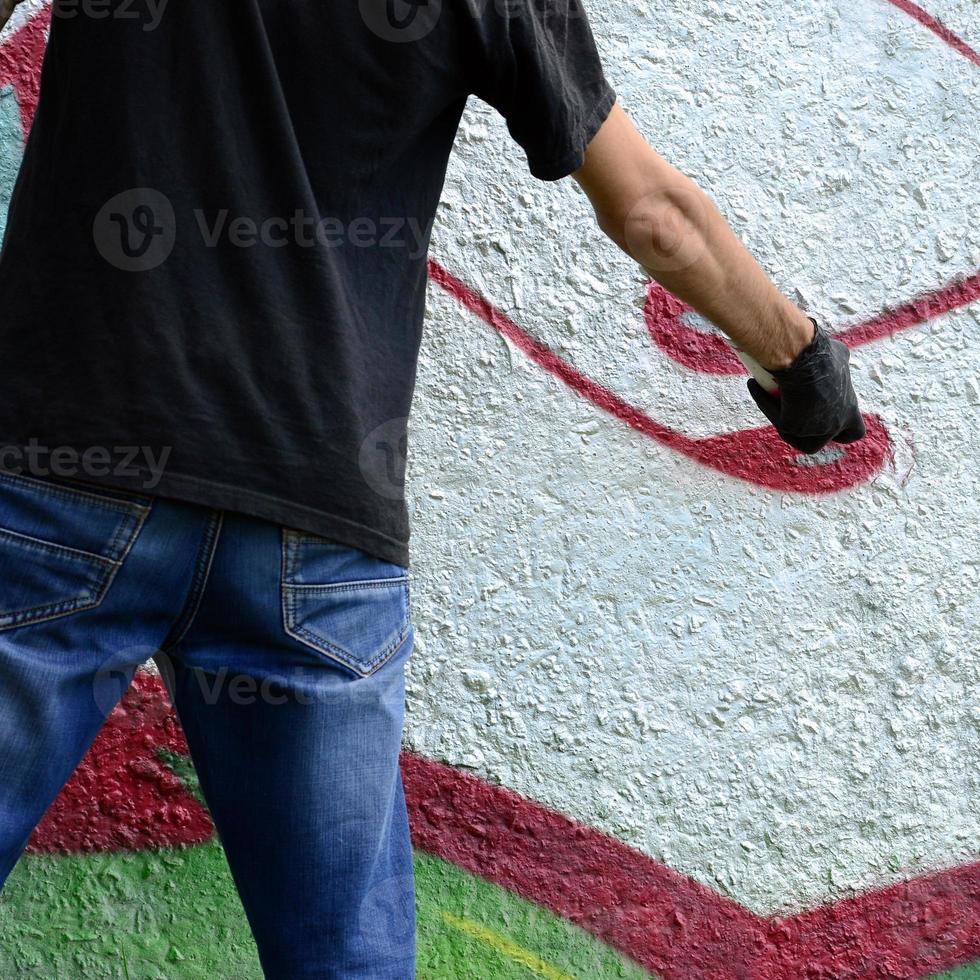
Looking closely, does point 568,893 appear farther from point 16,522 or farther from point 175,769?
point 16,522

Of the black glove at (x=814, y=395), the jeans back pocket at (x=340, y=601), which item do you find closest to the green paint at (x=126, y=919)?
the jeans back pocket at (x=340, y=601)

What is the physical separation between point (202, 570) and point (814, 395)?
81 cm

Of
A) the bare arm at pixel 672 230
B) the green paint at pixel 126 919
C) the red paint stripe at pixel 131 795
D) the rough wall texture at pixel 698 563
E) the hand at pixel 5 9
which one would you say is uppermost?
the bare arm at pixel 672 230

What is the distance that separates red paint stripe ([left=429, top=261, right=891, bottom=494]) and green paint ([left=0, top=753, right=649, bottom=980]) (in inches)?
29.9

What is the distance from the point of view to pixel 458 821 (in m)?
1.67

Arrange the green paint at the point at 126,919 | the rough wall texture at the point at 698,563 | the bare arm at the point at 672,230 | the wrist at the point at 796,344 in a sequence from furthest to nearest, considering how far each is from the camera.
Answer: the rough wall texture at the point at 698,563
the green paint at the point at 126,919
the wrist at the point at 796,344
the bare arm at the point at 672,230

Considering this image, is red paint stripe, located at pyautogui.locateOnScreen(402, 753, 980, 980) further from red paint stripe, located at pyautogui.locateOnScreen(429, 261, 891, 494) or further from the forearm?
the forearm

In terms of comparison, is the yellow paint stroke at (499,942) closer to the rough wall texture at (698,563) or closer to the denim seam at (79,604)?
the rough wall texture at (698,563)

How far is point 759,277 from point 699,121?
614 mm

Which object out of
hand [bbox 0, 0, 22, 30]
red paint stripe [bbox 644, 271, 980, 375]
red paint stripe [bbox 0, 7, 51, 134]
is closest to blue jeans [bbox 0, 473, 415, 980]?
hand [bbox 0, 0, 22, 30]

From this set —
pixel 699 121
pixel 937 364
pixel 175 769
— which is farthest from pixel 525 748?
pixel 699 121

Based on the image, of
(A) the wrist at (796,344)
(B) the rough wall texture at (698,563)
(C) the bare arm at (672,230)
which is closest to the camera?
(C) the bare arm at (672,230)

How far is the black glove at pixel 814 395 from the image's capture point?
Result: 4.39ft

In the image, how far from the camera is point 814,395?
1355 millimetres
